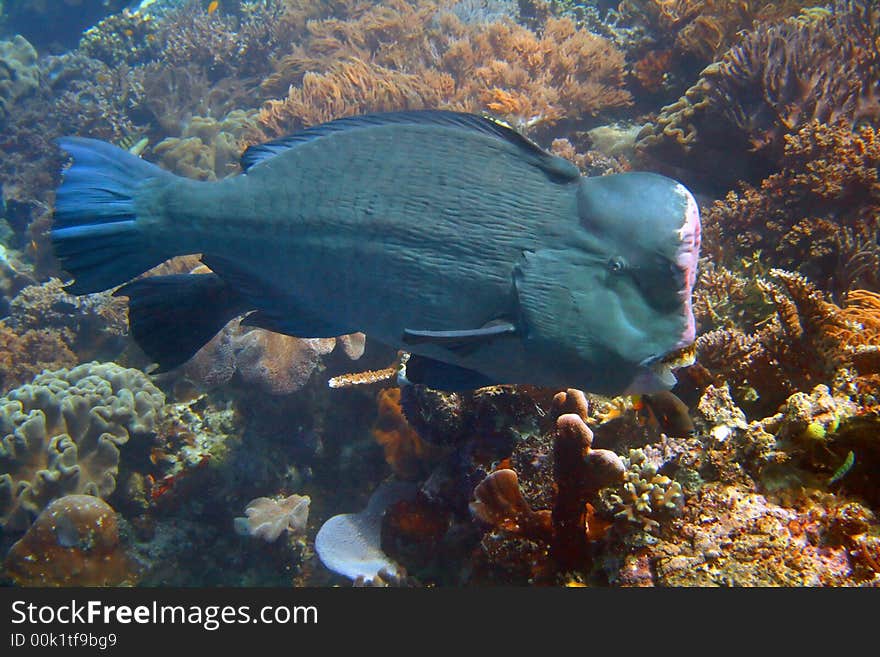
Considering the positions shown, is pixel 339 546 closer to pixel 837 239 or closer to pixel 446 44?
pixel 837 239

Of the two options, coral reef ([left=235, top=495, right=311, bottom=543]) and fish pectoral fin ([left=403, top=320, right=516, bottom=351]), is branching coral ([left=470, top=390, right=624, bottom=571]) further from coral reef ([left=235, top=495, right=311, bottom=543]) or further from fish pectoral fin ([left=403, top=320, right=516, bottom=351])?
coral reef ([left=235, top=495, right=311, bottom=543])

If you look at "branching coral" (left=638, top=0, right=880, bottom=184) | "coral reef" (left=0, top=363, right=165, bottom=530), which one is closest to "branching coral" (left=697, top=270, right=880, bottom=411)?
"branching coral" (left=638, top=0, right=880, bottom=184)

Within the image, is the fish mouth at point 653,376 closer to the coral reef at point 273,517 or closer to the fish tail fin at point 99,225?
the fish tail fin at point 99,225

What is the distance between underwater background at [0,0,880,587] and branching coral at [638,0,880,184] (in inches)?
1.1

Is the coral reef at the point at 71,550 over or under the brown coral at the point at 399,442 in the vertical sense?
under

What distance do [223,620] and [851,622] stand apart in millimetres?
2641

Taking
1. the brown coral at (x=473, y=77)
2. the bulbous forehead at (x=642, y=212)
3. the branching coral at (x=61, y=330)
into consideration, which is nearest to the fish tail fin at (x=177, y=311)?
the bulbous forehead at (x=642, y=212)

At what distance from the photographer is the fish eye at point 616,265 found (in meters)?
1.81

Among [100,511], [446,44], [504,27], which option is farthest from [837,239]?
[446,44]

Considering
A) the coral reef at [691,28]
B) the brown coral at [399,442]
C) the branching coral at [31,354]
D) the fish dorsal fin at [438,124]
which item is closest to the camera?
the fish dorsal fin at [438,124]

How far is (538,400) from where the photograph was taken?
3184mm

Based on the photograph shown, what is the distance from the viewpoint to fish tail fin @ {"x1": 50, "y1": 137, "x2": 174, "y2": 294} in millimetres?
2496

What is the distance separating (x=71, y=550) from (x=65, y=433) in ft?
4.81

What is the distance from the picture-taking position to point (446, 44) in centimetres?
879
